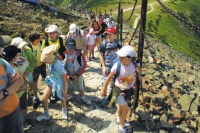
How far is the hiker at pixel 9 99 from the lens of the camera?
471cm

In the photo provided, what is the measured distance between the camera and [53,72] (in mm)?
7223

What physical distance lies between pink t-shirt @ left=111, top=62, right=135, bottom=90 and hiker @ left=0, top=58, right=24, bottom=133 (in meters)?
2.67

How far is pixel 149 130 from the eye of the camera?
301 inches

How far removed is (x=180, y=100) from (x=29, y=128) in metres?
6.05

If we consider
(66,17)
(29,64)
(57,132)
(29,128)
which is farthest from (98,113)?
(66,17)

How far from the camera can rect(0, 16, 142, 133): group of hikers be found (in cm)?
498

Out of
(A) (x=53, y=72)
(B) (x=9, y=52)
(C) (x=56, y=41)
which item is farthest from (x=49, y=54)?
(C) (x=56, y=41)

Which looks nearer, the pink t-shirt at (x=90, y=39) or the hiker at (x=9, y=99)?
the hiker at (x=9, y=99)

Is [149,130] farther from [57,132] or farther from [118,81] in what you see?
[57,132]

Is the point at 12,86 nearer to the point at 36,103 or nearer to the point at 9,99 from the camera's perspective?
the point at 9,99

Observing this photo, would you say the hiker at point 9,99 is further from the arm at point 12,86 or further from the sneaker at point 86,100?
the sneaker at point 86,100

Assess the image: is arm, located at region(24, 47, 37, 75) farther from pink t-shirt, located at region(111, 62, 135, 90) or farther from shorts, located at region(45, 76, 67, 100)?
pink t-shirt, located at region(111, 62, 135, 90)

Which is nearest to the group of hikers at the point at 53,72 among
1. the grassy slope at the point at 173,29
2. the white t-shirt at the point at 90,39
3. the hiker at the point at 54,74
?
the hiker at the point at 54,74

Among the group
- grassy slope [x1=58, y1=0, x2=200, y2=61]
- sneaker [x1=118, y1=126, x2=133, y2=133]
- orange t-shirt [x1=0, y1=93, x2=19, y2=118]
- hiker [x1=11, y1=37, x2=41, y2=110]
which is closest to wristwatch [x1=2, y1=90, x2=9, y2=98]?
orange t-shirt [x1=0, y1=93, x2=19, y2=118]
